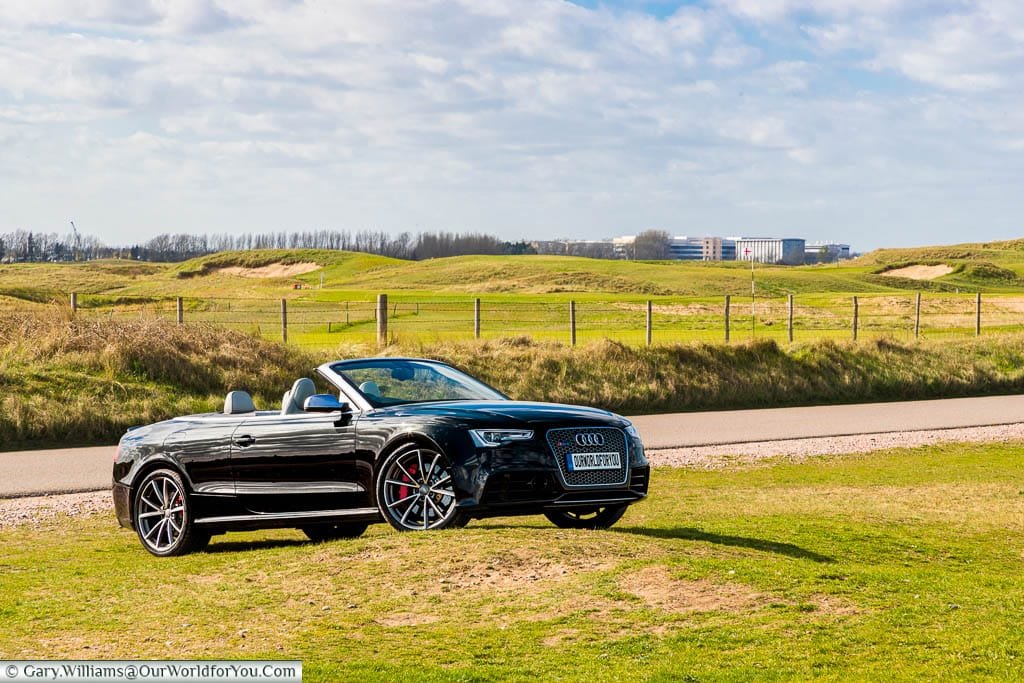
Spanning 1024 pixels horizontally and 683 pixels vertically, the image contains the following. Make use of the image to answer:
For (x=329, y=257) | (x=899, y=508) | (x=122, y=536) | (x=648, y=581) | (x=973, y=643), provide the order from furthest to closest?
(x=329, y=257) < (x=899, y=508) < (x=122, y=536) < (x=648, y=581) < (x=973, y=643)

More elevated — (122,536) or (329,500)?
(329,500)

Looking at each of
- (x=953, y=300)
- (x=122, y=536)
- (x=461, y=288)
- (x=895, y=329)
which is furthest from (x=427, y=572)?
(x=461, y=288)

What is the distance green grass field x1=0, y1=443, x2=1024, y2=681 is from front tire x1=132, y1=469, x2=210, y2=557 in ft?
0.59

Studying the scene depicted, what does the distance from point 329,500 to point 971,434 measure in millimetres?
16277

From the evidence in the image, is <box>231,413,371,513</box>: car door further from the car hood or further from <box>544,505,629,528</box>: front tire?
<box>544,505,629,528</box>: front tire

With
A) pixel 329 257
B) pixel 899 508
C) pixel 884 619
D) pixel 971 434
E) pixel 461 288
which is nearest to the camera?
pixel 884 619

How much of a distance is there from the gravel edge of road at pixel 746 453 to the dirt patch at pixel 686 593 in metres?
7.80

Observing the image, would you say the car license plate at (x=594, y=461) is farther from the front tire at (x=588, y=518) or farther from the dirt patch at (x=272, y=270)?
the dirt patch at (x=272, y=270)

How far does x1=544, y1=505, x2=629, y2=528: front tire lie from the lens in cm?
1117

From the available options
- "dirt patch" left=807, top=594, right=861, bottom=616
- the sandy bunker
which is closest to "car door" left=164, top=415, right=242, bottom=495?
"dirt patch" left=807, top=594, right=861, bottom=616

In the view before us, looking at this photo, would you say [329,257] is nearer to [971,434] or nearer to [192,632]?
[971,434]

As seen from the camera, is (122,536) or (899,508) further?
(899,508)

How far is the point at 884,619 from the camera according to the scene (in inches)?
→ 324

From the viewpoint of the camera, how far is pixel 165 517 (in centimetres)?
1148
